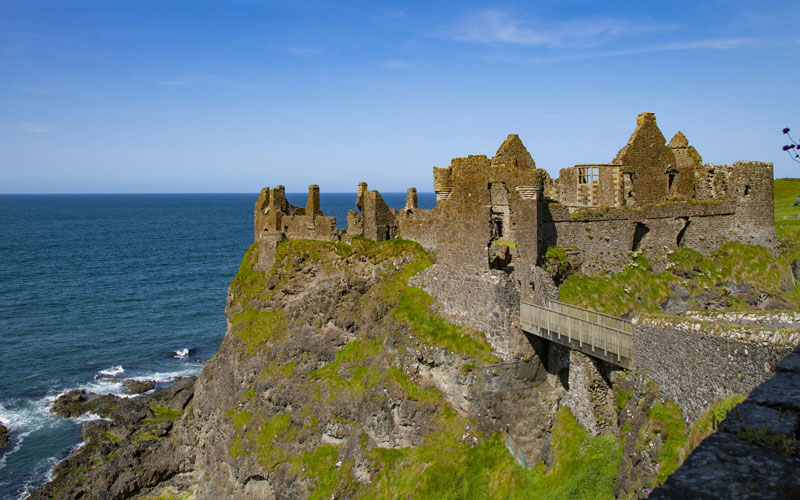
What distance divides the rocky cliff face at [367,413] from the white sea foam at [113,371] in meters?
12.7

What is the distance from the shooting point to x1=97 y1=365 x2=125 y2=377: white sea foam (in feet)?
182

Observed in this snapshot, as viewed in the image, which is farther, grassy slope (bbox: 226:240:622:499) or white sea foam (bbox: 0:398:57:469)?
white sea foam (bbox: 0:398:57:469)

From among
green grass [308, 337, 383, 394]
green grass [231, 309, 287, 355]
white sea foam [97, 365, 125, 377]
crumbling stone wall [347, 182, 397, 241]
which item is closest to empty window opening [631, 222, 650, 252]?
crumbling stone wall [347, 182, 397, 241]

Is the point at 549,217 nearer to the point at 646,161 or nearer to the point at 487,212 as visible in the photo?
the point at 487,212

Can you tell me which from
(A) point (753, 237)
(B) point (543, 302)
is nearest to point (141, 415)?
(B) point (543, 302)

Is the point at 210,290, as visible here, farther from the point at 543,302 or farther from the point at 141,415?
the point at 543,302

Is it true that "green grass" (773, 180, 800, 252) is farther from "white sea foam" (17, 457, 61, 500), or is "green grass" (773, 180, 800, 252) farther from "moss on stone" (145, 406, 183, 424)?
"white sea foam" (17, 457, 61, 500)

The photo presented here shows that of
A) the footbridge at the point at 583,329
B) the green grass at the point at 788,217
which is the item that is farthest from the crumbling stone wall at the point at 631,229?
the footbridge at the point at 583,329

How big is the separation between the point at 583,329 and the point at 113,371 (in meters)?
49.6

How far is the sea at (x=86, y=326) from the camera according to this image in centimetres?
4459

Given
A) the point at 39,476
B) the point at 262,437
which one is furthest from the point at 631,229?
the point at 39,476

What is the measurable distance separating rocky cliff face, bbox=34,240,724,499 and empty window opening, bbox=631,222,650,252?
878 centimetres

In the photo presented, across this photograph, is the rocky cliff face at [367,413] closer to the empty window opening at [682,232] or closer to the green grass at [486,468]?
the green grass at [486,468]

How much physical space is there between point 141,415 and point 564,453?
34411mm
